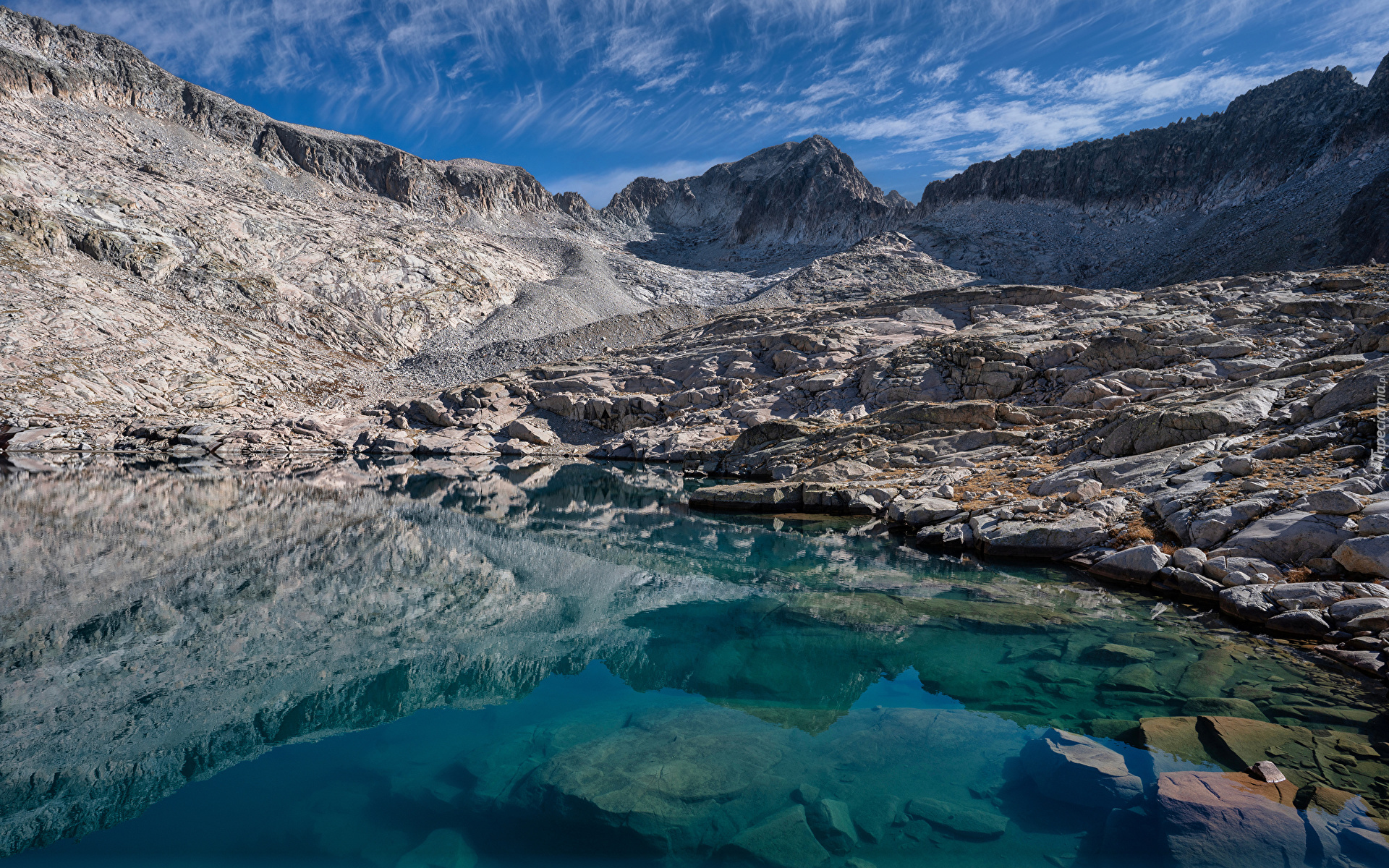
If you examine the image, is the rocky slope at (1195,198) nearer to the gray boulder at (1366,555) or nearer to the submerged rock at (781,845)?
the gray boulder at (1366,555)

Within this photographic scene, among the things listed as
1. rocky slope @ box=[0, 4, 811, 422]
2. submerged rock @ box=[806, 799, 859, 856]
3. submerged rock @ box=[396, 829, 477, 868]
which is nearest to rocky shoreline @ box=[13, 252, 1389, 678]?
submerged rock @ box=[806, 799, 859, 856]

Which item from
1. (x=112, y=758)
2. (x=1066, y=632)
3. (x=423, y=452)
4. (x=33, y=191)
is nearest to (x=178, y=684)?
(x=112, y=758)

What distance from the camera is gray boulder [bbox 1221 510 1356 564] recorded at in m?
Result: 14.2

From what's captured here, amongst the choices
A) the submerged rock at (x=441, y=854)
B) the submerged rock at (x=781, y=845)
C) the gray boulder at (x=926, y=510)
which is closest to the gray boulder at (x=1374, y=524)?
the gray boulder at (x=926, y=510)

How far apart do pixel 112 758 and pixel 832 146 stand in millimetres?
196057

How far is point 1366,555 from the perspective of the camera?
13164 millimetres

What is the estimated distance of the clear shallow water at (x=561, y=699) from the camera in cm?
734

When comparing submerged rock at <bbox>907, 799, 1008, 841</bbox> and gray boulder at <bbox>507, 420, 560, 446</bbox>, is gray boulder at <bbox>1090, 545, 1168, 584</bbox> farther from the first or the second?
gray boulder at <bbox>507, 420, 560, 446</bbox>

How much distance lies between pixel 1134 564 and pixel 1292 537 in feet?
10.3

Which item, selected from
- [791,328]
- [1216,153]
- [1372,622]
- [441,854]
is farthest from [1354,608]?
[1216,153]

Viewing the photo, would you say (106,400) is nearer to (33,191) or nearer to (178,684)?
(33,191)

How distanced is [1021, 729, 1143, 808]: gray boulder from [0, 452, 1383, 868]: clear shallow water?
0.75ft

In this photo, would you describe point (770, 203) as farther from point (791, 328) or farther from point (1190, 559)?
point (1190, 559)

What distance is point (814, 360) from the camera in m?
64.9
